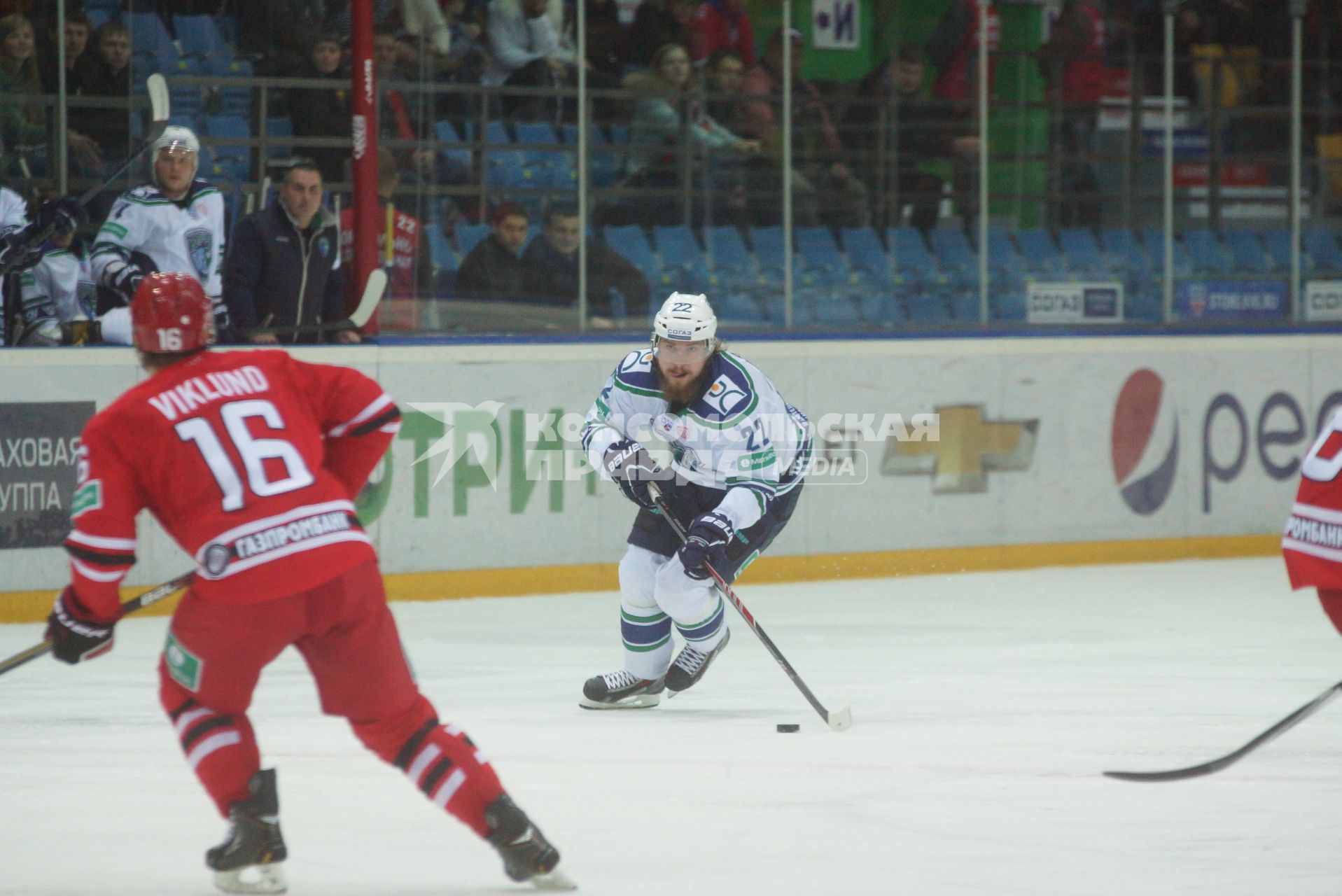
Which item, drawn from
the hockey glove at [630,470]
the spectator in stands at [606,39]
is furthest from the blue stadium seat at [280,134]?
the hockey glove at [630,470]

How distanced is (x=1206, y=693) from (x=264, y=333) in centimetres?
381

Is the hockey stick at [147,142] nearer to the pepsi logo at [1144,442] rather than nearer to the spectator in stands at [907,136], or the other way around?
the spectator in stands at [907,136]

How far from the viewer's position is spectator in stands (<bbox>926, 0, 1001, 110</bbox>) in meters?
9.18

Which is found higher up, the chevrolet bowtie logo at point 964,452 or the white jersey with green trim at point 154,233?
the white jersey with green trim at point 154,233

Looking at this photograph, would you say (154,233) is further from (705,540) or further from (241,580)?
(241,580)

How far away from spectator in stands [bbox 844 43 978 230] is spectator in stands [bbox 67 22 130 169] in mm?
3309

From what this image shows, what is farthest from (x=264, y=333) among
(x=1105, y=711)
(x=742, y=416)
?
(x=1105, y=711)

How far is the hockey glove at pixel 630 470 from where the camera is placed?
5.27m

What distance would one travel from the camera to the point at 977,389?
892 centimetres

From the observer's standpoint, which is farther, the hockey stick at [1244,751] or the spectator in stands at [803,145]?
the spectator in stands at [803,145]

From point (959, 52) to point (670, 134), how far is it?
1516 millimetres

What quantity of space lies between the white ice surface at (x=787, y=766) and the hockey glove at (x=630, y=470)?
61cm

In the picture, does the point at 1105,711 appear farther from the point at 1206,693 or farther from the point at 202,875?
the point at 202,875

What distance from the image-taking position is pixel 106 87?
7.45m
